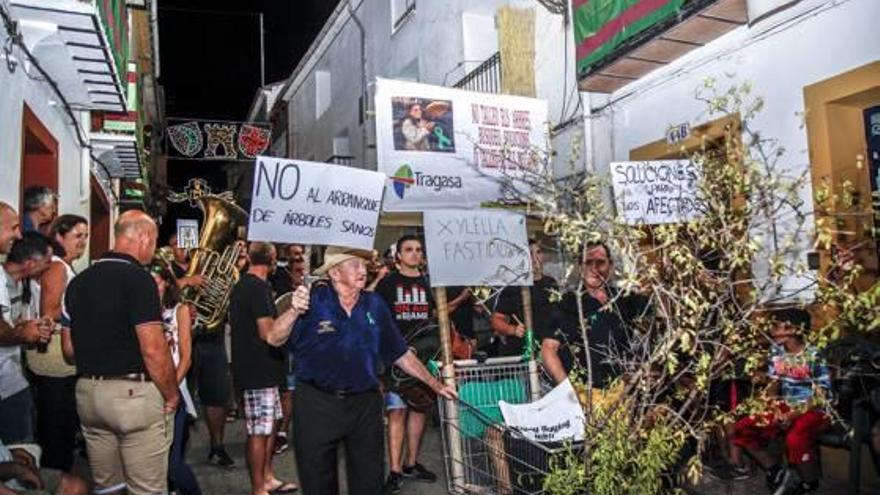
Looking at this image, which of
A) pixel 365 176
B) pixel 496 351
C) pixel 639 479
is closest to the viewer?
pixel 639 479

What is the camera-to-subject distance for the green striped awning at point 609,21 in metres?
7.73

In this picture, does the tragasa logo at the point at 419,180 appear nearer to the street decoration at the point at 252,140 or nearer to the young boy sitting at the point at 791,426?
the young boy sitting at the point at 791,426

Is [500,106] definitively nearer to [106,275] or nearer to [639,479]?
[106,275]

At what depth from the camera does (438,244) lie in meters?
5.31

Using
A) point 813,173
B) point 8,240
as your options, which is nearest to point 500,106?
point 813,173

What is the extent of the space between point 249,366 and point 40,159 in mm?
4210

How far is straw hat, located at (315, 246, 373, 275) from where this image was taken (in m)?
4.41

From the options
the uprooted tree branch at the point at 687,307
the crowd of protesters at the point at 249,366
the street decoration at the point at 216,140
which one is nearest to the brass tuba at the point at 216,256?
the crowd of protesters at the point at 249,366

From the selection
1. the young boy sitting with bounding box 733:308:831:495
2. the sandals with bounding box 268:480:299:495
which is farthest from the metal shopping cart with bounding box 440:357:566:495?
the sandals with bounding box 268:480:299:495

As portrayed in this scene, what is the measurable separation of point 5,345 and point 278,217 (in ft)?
5.66

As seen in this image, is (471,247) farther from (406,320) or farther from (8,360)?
(8,360)

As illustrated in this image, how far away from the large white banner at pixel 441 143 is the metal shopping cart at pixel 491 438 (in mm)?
2883

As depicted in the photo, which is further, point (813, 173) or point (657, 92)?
point (657, 92)

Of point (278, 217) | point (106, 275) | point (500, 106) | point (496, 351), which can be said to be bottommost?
point (496, 351)
